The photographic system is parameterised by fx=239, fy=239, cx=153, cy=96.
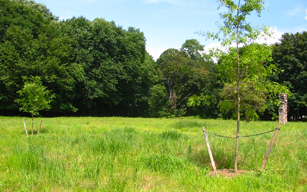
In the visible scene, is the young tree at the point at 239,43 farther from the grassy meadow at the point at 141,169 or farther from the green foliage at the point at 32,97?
the green foliage at the point at 32,97

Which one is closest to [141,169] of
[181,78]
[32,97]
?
[32,97]

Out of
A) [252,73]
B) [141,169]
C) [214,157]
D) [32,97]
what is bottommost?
[141,169]

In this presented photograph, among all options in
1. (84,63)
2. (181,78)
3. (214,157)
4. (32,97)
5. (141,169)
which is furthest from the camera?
(181,78)

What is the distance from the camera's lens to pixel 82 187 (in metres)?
5.50

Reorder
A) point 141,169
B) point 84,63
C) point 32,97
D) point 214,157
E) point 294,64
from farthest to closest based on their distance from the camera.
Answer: point 84,63
point 294,64
point 32,97
point 214,157
point 141,169

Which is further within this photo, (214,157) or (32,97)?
(32,97)

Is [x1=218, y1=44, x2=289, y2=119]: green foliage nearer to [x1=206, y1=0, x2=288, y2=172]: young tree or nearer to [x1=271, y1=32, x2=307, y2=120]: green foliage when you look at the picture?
[x1=206, y1=0, x2=288, y2=172]: young tree

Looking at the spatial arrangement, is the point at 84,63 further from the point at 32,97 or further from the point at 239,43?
the point at 239,43

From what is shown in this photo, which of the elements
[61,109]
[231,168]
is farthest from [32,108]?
[61,109]

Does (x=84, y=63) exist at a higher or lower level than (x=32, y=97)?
higher

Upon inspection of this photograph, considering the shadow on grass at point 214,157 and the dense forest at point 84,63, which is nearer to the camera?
the shadow on grass at point 214,157

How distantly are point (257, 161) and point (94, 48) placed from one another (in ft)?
106

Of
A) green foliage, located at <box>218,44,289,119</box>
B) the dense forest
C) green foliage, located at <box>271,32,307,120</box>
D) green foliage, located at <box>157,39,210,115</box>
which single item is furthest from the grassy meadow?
green foliage, located at <box>157,39,210,115</box>

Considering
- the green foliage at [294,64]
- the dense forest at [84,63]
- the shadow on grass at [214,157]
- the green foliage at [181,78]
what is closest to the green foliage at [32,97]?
the shadow on grass at [214,157]
